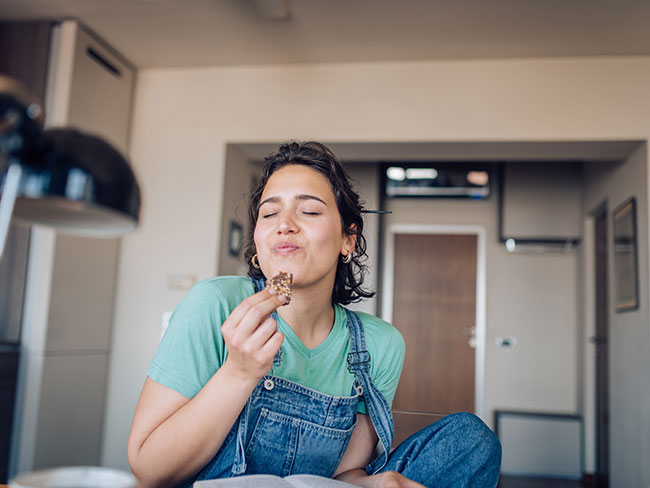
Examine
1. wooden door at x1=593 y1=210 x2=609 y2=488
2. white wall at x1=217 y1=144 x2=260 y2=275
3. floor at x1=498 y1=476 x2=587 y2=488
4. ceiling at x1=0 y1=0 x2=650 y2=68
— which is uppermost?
ceiling at x1=0 y1=0 x2=650 y2=68

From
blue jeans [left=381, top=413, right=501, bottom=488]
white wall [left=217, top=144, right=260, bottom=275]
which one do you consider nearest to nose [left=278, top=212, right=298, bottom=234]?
blue jeans [left=381, top=413, right=501, bottom=488]

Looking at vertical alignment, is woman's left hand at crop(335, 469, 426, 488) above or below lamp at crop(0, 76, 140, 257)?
below

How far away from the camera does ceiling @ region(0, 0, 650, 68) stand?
10.6 ft

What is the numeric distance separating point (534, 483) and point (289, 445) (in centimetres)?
421

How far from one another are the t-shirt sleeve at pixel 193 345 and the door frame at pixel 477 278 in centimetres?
451

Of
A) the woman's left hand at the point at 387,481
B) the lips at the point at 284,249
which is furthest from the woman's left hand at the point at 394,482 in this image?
the lips at the point at 284,249

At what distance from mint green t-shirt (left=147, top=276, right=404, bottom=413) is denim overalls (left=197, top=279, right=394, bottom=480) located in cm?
5

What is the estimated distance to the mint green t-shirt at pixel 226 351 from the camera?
1174 mm

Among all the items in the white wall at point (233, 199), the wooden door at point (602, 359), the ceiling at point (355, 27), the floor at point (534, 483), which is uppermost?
the ceiling at point (355, 27)

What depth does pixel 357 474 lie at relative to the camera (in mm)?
1402

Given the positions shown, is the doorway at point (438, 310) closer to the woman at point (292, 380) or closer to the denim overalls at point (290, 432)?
the woman at point (292, 380)

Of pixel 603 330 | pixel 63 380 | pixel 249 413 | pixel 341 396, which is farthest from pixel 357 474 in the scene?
pixel 603 330

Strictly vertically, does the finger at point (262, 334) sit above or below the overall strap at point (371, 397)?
above

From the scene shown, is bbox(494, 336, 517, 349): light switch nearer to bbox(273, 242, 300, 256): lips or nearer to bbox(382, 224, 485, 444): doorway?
bbox(382, 224, 485, 444): doorway
